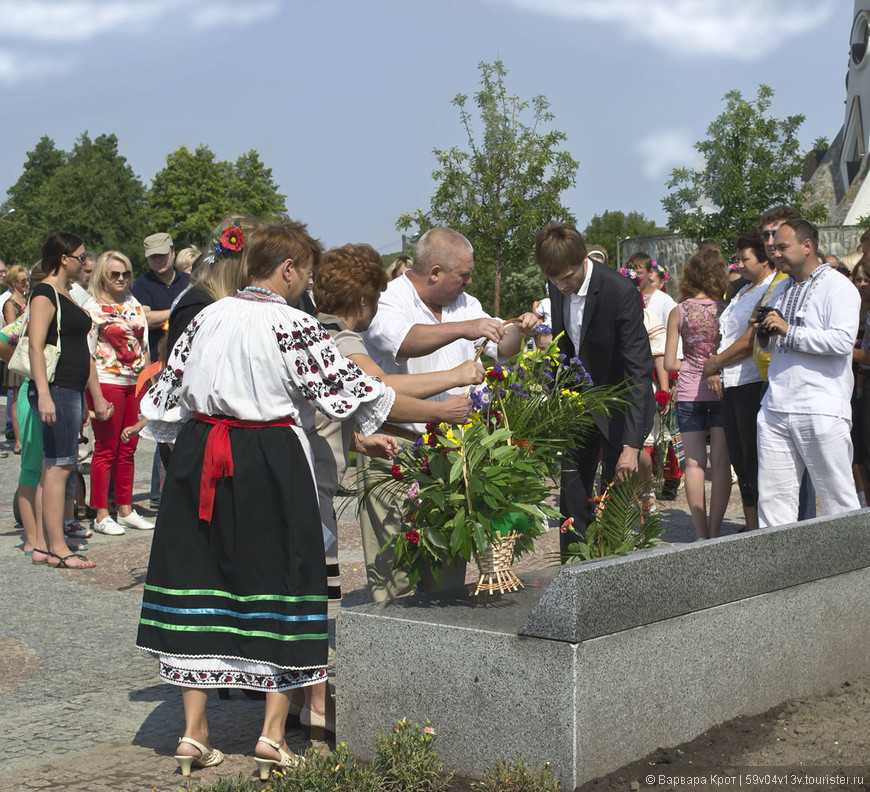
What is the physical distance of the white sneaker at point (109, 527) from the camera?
30.6 feet

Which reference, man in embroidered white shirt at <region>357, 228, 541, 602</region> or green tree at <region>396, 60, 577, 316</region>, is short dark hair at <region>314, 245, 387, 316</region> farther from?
green tree at <region>396, 60, 577, 316</region>

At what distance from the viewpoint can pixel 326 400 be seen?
4133 mm

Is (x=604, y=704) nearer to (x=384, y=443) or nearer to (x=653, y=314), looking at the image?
(x=384, y=443)

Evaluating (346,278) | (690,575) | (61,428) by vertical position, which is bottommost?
(690,575)

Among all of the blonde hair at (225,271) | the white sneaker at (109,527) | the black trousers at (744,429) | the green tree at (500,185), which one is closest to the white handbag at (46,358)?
the white sneaker at (109,527)

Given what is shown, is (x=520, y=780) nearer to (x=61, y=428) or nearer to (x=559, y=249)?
(x=559, y=249)

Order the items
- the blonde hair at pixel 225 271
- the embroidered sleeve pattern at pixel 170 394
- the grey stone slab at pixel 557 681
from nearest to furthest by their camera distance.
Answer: the grey stone slab at pixel 557 681
the embroidered sleeve pattern at pixel 170 394
the blonde hair at pixel 225 271

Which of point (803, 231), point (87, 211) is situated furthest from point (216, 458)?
point (87, 211)

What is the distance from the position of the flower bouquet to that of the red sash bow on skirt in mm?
632

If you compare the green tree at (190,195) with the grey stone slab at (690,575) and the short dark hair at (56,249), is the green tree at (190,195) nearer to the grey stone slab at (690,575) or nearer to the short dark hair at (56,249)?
the short dark hair at (56,249)

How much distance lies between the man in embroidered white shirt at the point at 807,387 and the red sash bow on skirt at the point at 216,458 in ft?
10.6

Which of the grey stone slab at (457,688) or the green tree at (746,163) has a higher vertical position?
the green tree at (746,163)

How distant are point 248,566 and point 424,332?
1458mm

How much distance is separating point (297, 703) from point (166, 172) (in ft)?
192
